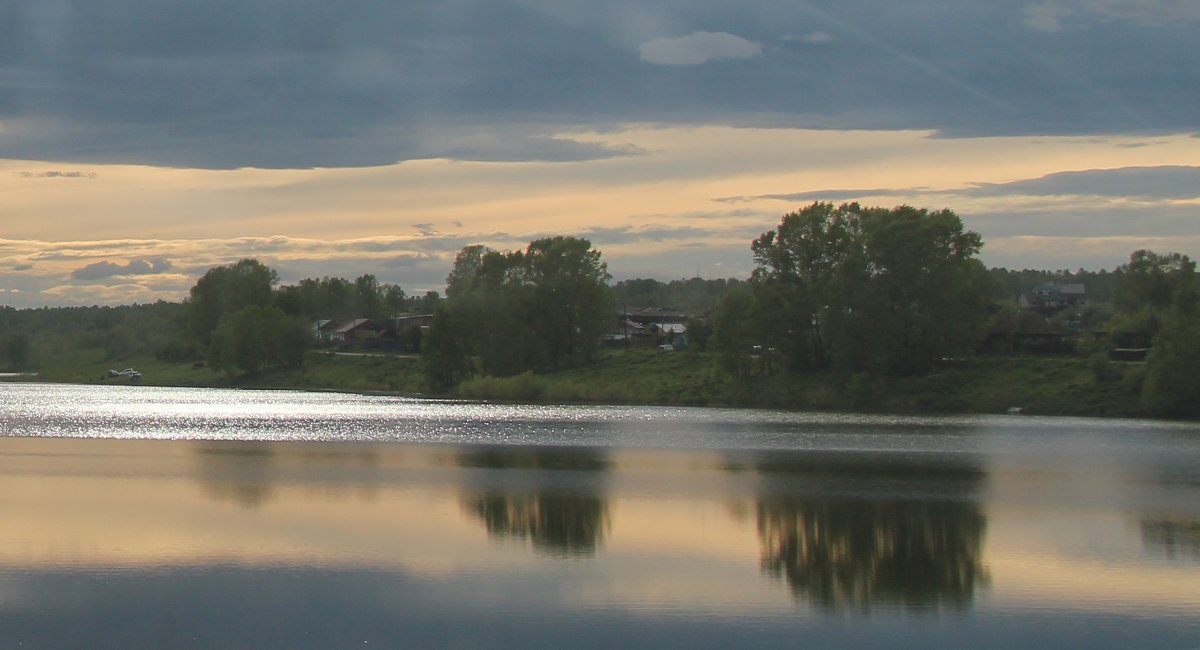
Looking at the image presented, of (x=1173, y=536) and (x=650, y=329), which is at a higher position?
(x=650, y=329)

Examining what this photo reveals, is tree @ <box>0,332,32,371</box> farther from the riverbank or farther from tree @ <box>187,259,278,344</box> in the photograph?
the riverbank

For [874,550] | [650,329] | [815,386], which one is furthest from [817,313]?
[874,550]

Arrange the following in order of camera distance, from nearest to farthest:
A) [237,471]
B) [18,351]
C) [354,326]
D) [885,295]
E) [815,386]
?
[237,471]
[885,295]
[815,386]
[354,326]
[18,351]

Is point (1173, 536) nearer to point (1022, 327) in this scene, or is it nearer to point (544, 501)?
point (544, 501)

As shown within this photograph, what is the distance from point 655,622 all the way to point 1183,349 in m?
63.3

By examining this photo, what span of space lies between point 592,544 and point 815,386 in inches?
2606

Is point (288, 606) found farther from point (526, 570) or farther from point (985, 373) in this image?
point (985, 373)

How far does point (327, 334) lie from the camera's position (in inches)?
6570

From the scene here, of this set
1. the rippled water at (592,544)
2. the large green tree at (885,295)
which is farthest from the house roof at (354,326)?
the rippled water at (592,544)

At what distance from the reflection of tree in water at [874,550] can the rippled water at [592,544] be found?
0.38ft

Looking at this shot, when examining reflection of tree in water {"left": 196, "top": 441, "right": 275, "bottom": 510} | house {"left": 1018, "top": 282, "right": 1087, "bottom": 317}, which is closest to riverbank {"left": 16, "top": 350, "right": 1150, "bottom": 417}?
reflection of tree in water {"left": 196, "top": 441, "right": 275, "bottom": 510}

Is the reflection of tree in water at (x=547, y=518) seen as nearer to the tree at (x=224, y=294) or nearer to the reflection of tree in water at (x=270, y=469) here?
the reflection of tree in water at (x=270, y=469)

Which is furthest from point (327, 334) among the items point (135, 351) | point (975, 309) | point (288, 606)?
point (288, 606)

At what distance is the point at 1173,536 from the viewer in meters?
31.1
